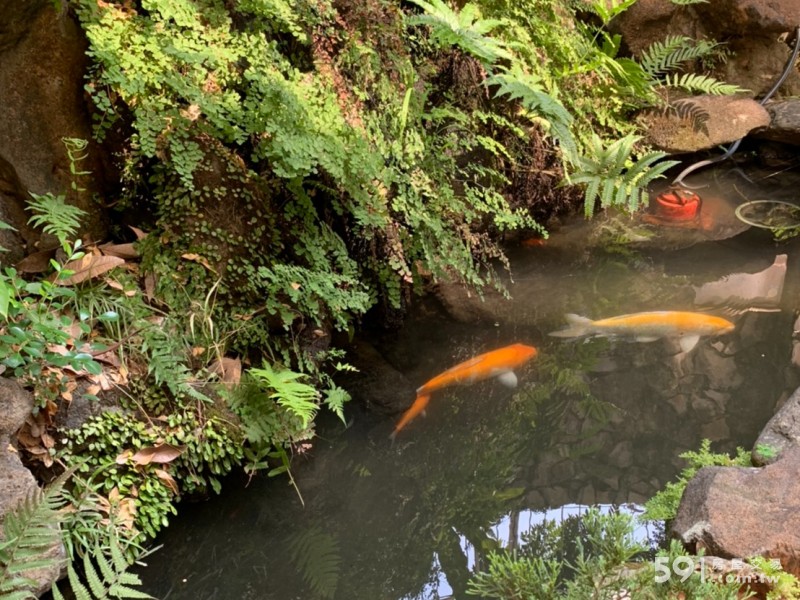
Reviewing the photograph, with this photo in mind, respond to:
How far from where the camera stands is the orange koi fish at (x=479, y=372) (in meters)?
4.84

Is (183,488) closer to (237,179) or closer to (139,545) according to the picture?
(139,545)

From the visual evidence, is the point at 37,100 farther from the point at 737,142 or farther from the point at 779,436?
the point at 737,142

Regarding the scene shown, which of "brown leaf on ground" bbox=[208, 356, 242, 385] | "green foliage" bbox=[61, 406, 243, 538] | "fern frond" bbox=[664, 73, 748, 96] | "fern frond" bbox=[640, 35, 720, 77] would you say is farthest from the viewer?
"fern frond" bbox=[664, 73, 748, 96]

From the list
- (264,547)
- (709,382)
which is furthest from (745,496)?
(264,547)

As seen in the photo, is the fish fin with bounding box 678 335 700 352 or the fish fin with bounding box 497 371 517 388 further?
the fish fin with bounding box 678 335 700 352

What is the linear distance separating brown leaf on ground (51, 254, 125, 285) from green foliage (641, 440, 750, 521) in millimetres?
3170

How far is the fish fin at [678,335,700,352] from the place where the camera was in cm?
534

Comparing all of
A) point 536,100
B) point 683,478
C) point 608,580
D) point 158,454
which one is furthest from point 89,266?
point 683,478

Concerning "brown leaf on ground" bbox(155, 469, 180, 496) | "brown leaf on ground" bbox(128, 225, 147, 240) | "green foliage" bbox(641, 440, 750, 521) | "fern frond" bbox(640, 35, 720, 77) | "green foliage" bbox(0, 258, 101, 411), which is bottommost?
"green foliage" bbox(641, 440, 750, 521)

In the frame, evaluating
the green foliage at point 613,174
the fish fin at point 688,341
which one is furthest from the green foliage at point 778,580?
the green foliage at point 613,174

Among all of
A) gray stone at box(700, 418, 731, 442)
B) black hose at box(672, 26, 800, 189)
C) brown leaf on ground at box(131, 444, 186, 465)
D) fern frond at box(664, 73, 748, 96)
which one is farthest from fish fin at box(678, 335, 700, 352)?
brown leaf on ground at box(131, 444, 186, 465)

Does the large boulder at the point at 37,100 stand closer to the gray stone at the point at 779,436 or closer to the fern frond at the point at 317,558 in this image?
the fern frond at the point at 317,558

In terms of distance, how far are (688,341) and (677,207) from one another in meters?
2.20

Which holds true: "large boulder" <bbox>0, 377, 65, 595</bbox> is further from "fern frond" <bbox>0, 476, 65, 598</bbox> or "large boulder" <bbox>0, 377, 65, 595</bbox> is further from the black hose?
the black hose
